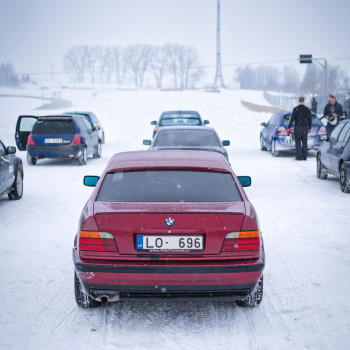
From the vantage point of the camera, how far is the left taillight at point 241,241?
411 cm

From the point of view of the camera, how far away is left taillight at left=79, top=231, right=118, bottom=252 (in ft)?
13.4

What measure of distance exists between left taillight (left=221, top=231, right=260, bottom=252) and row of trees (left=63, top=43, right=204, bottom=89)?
148m

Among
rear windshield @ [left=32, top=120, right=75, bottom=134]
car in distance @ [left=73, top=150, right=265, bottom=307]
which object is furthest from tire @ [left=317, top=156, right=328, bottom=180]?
car in distance @ [left=73, top=150, right=265, bottom=307]

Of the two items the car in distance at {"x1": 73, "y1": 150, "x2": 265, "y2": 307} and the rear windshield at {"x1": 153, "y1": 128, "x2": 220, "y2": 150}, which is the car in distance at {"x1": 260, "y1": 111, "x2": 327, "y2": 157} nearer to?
the rear windshield at {"x1": 153, "y1": 128, "x2": 220, "y2": 150}

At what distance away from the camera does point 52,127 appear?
1623cm

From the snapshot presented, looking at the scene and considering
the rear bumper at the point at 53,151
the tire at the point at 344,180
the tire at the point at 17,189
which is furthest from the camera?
the rear bumper at the point at 53,151

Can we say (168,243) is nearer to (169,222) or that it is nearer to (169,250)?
(169,250)

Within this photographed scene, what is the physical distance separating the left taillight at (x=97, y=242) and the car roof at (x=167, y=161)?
2.49ft

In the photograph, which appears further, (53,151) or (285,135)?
(285,135)

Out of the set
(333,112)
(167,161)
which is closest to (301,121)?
(333,112)

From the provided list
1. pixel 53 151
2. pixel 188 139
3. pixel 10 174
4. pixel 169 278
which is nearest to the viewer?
pixel 169 278

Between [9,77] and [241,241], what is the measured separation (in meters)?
180

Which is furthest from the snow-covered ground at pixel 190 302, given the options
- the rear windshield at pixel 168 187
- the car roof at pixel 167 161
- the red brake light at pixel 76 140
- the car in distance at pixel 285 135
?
the car in distance at pixel 285 135

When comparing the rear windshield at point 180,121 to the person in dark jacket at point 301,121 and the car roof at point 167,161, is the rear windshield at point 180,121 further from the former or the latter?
the car roof at point 167,161
